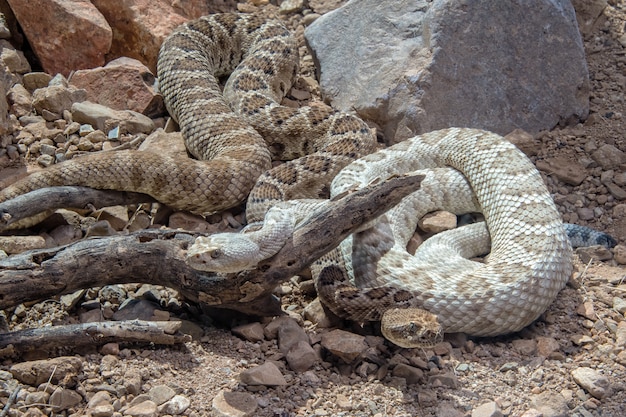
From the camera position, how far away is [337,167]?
21.6ft

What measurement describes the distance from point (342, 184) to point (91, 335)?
2458 millimetres

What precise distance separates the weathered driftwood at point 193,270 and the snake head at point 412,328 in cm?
64

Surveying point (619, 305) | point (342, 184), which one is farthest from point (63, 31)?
point (619, 305)

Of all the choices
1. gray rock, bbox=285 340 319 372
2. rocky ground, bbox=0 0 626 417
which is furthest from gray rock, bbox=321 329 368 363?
gray rock, bbox=285 340 319 372

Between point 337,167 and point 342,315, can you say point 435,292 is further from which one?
point 337,167

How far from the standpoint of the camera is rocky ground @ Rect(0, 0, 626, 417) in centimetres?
396

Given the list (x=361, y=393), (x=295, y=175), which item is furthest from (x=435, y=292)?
(x=295, y=175)

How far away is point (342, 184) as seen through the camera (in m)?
5.85

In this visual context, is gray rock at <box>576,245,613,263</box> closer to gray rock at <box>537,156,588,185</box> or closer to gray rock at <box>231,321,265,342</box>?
gray rock at <box>537,156,588,185</box>

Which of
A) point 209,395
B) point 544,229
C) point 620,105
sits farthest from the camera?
point 620,105

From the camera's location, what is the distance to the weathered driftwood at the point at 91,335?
13.5 ft

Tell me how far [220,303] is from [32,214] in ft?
6.02

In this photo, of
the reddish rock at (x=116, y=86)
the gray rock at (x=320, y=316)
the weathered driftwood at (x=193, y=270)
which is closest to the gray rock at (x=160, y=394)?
the weathered driftwood at (x=193, y=270)

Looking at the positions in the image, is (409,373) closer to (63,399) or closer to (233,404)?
(233,404)
